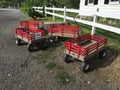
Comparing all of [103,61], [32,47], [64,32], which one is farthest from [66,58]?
[64,32]

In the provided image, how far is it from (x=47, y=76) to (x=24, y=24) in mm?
5521

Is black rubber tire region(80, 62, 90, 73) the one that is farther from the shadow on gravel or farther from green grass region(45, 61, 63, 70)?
green grass region(45, 61, 63, 70)

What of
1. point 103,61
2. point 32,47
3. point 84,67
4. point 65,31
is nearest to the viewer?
point 84,67

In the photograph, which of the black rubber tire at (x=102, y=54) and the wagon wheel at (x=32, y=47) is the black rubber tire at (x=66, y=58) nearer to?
the black rubber tire at (x=102, y=54)

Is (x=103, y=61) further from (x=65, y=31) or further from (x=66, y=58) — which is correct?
(x=65, y=31)

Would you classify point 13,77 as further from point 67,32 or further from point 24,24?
point 24,24

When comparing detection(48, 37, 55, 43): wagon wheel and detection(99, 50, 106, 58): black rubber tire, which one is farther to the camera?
detection(48, 37, 55, 43): wagon wheel

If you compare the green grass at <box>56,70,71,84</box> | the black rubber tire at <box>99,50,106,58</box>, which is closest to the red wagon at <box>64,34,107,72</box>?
the black rubber tire at <box>99,50,106,58</box>

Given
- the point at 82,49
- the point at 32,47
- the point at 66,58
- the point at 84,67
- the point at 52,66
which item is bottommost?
the point at 52,66

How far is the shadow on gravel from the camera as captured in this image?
16.1 ft

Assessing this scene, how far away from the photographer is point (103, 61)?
521 cm

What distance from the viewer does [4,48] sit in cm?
659

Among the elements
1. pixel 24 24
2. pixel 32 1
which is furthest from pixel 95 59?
pixel 32 1

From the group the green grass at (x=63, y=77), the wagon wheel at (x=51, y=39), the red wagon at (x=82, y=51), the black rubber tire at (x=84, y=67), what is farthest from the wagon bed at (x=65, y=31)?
the green grass at (x=63, y=77)
